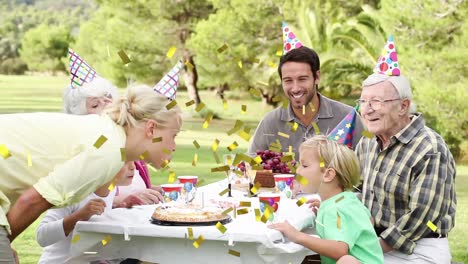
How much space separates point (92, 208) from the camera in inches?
129

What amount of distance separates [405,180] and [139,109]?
1383mm

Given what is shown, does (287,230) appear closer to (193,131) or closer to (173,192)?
(173,192)

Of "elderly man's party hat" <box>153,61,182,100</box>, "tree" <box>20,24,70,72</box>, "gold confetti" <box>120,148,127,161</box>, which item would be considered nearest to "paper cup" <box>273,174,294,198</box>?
"elderly man's party hat" <box>153,61,182,100</box>

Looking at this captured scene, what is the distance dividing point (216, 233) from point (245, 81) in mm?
21288

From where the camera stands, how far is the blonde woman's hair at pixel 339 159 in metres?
3.36

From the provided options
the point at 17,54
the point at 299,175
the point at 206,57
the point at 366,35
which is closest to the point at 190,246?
the point at 299,175

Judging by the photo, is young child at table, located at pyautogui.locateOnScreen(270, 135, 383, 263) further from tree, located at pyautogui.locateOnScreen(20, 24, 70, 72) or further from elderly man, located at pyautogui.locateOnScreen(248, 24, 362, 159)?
tree, located at pyautogui.locateOnScreen(20, 24, 70, 72)

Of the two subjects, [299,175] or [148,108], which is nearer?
[148,108]

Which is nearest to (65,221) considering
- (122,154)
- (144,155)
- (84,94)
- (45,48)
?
(144,155)

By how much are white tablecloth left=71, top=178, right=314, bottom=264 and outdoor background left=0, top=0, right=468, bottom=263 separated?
0.52m

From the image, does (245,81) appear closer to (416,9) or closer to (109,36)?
(109,36)

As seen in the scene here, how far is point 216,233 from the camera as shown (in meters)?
3.15

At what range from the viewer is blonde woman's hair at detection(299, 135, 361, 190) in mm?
3359

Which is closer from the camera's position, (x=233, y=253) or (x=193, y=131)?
(x=233, y=253)
